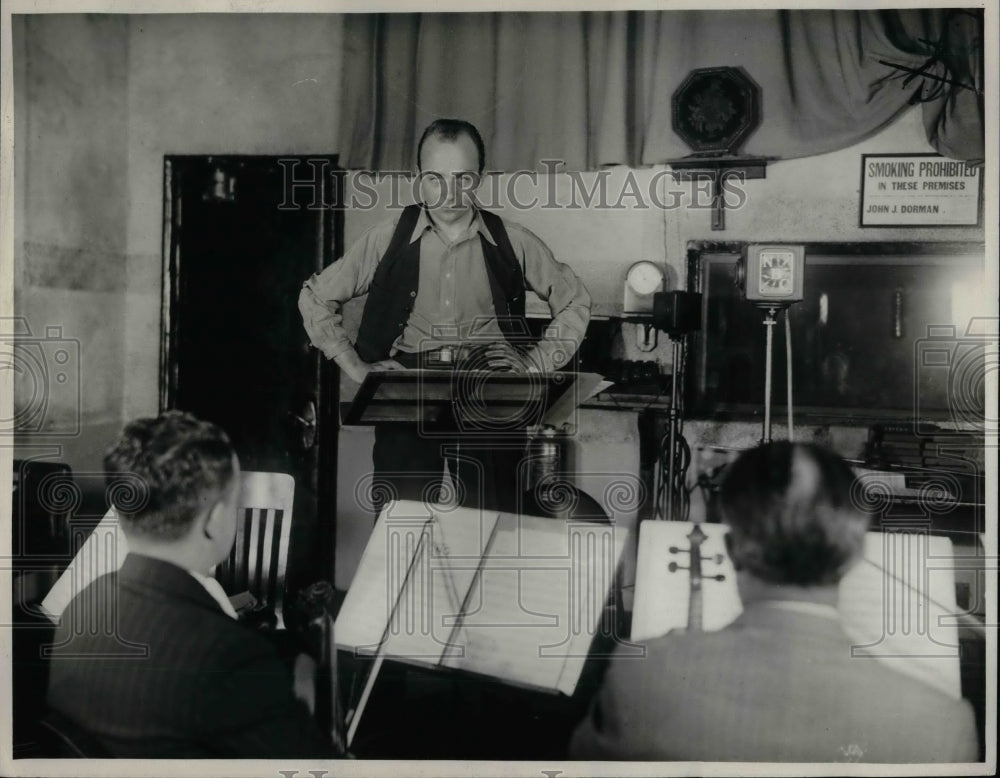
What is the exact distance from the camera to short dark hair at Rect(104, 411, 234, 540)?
2547 mm

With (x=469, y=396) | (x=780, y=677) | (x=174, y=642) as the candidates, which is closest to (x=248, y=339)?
(x=469, y=396)

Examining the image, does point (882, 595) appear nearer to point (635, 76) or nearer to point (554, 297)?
point (554, 297)

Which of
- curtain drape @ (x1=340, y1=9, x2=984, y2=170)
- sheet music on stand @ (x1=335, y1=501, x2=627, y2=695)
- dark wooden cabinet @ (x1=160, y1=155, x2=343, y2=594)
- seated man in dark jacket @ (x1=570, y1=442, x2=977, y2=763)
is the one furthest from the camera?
dark wooden cabinet @ (x1=160, y1=155, x2=343, y2=594)

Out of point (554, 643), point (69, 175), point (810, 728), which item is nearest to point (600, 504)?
point (554, 643)

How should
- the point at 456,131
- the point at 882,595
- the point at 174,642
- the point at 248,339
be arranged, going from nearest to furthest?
the point at 174,642, the point at 882,595, the point at 456,131, the point at 248,339

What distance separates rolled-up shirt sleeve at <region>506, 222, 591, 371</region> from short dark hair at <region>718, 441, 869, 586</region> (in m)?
0.90

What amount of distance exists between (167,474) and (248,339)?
34.3 inches

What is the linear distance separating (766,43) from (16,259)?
3.15 meters

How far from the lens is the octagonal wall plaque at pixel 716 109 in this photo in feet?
10.6

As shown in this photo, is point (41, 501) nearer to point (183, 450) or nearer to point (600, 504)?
point (183, 450)

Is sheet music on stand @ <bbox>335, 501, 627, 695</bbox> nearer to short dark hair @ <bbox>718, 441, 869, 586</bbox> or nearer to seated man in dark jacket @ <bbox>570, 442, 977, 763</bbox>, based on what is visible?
seated man in dark jacket @ <bbox>570, 442, 977, 763</bbox>

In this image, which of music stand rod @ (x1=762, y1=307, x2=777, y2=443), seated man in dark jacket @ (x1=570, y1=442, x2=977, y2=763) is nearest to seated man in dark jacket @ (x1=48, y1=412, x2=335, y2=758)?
seated man in dark jacket @ (x1=570, y1=442, x2=977, y2=763)

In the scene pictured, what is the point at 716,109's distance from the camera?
3234mm

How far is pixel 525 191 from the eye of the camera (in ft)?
10.7
